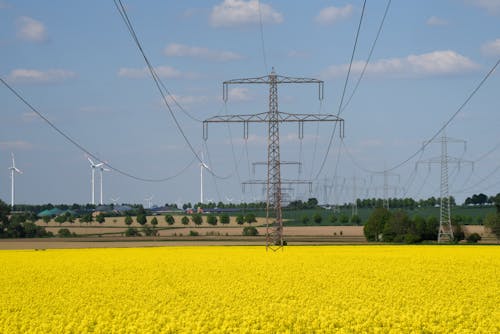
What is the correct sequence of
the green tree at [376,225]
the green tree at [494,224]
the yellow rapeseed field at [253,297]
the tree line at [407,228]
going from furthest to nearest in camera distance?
1. the green tree at [376,225]
2. the tree line at [407,228]
3. the green tree at [494,224]
4. the yellow rapeseed field at [253,297]

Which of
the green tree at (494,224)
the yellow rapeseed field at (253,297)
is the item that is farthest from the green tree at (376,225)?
the yellow rapeseed field at (253,297)

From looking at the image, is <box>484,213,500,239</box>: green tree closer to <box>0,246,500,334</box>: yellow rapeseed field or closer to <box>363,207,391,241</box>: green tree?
<box>363,207,391,241</box>: green tree

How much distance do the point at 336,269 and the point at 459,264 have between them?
8.48 metres

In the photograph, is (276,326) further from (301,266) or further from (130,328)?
(301,266)

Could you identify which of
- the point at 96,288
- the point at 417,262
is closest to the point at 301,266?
the point at 417,262

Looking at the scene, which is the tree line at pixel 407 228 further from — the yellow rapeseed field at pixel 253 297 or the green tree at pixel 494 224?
the yellow rapeseed field at pixel 253 297

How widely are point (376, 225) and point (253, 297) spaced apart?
12375 cm

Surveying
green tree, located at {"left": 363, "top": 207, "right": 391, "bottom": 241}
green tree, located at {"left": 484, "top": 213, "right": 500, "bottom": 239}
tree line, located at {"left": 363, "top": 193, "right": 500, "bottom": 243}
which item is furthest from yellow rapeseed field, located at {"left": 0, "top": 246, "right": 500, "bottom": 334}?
green tree, located at {"left": 363, "top": 207, "right": 391, "bottom": 241}

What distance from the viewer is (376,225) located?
151 metres

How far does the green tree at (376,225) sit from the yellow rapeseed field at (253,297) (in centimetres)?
10102

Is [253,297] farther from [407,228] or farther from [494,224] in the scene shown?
[407,228]

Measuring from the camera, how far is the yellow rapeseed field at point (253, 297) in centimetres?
2231

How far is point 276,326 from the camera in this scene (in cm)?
2228

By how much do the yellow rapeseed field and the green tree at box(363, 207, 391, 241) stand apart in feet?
331
